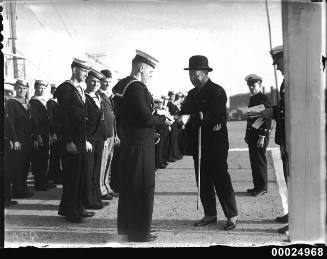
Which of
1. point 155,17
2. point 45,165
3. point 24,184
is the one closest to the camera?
point 155,17

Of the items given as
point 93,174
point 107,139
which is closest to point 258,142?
point 107,139

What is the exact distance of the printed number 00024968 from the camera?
14.4 feet

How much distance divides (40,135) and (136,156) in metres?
1.58

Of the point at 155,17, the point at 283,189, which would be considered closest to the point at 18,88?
the point at 155,17

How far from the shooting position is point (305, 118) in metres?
4.37

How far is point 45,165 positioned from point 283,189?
2.75m

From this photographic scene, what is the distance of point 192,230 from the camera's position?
4.71m

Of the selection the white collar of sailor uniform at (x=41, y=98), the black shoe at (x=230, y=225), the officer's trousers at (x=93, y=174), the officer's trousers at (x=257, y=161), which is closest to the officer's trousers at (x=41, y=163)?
the officer's trousers at (x=93, y=174)

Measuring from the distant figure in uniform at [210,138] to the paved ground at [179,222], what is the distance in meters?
0.07

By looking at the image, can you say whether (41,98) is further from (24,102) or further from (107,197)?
(107,197)

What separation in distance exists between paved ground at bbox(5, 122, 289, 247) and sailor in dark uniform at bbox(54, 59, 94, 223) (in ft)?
0.50

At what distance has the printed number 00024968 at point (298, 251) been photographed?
438 centimetres

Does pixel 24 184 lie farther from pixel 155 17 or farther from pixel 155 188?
pixel 155 17

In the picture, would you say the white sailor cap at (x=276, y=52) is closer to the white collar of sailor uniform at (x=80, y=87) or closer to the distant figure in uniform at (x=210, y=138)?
the distant figure in uniform at (x=210, y=138)
